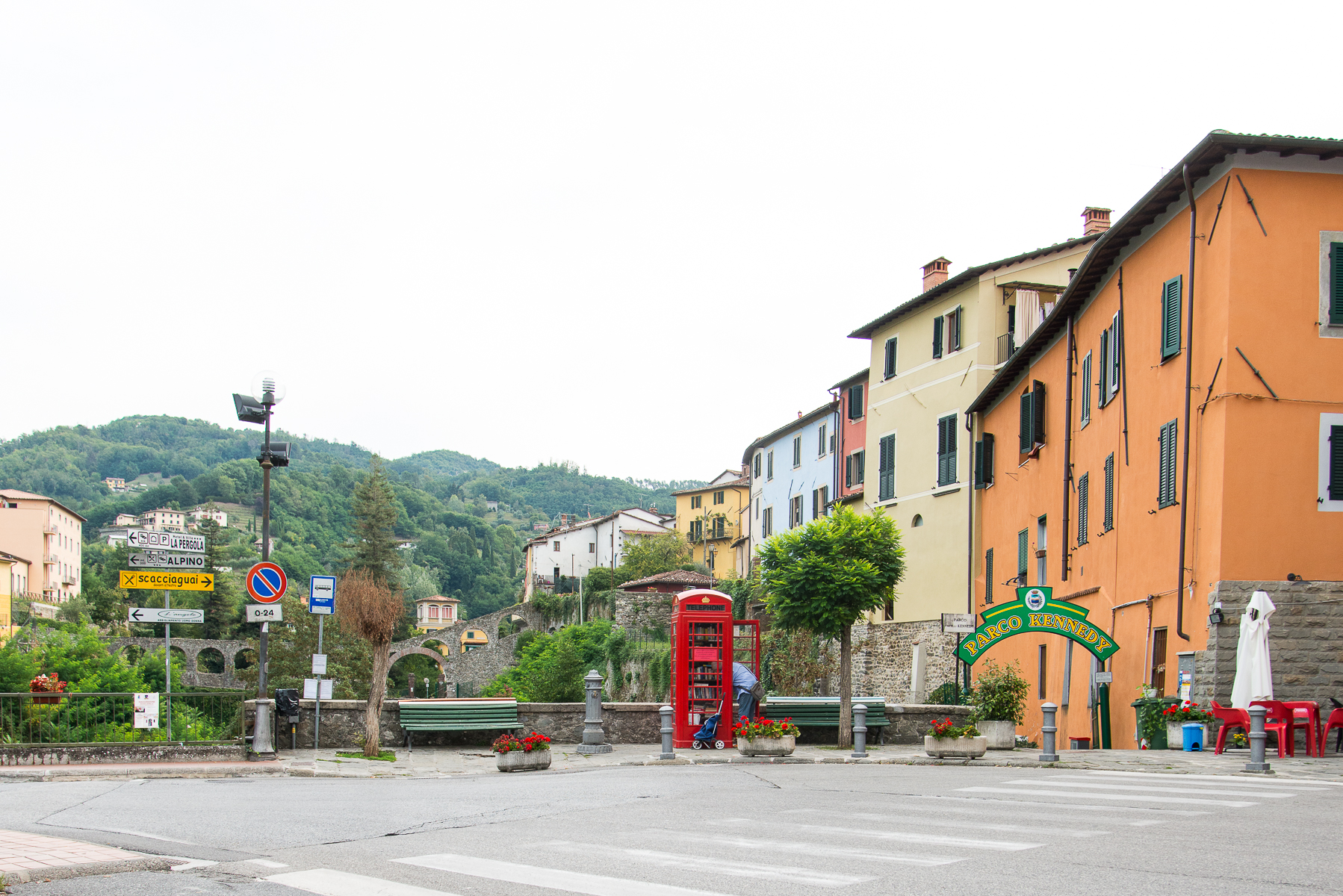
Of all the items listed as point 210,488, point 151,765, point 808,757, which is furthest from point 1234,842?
point 210,488

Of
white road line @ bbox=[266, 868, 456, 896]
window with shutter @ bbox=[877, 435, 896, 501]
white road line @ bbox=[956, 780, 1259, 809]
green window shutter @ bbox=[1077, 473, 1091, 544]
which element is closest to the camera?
white road line @ bbox=[266, 868, 456, 896]

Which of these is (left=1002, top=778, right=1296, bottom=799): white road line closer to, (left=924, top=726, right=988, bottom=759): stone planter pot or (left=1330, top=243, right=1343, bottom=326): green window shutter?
(left=924, top=726, right=988, bottom=759): stone planter pot

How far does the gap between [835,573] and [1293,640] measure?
810 cm

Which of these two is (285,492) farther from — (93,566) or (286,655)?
(286,655)

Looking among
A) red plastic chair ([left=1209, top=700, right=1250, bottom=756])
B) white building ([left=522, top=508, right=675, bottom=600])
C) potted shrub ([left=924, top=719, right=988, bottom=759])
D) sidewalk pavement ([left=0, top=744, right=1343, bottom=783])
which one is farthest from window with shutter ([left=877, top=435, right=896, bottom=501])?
white building ([left=522, top=508, right=675, bottom=600])

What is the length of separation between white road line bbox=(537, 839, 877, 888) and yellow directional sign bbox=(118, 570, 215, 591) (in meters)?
11.9

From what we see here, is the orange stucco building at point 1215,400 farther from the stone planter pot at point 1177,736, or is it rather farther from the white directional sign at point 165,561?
the white directional sign at point 165,561

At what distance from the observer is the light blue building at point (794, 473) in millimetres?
51875

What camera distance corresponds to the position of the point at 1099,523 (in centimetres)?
2366

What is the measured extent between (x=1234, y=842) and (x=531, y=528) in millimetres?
181111

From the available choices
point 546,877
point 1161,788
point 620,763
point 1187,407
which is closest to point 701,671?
point 620,763

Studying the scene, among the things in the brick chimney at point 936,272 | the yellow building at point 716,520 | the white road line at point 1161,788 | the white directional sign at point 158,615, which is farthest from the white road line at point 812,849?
the yellow building at point 716,520

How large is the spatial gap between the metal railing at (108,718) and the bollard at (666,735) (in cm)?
676

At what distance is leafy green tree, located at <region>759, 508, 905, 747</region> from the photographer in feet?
73.9
